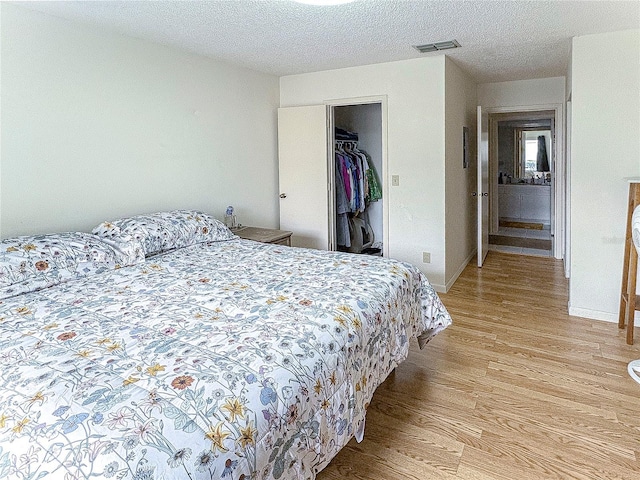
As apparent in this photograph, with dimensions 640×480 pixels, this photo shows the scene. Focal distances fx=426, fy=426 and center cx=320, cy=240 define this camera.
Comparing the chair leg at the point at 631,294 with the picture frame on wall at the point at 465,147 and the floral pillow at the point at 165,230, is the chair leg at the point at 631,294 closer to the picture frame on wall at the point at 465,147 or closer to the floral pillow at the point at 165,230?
the picture frame on wall at the point at 465,147

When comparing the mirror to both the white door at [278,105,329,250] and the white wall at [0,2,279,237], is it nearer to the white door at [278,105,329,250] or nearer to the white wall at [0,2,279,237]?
the white door at [278,105,329,250]

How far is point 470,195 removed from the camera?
5.36m

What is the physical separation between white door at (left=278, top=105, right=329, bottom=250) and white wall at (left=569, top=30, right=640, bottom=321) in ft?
7.38

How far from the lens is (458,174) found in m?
4.50

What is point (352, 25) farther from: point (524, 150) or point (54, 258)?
point (524, 150)

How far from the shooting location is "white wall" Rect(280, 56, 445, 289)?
12.7 feet

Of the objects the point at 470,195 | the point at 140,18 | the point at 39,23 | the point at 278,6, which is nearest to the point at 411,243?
the point at 470,195

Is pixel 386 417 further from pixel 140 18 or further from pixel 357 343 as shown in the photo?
pixel 140 18

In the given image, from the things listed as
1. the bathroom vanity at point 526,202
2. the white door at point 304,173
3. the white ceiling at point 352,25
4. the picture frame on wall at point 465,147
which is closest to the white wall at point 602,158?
the white ceiling at point 352,25

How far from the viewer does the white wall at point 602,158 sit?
3.04m

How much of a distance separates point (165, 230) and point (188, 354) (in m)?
1.71

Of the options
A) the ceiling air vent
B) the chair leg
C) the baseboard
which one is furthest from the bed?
the ceiling air vent

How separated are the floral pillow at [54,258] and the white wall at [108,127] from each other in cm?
37

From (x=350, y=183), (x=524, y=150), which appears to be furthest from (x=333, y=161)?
(x=524, y=150)
